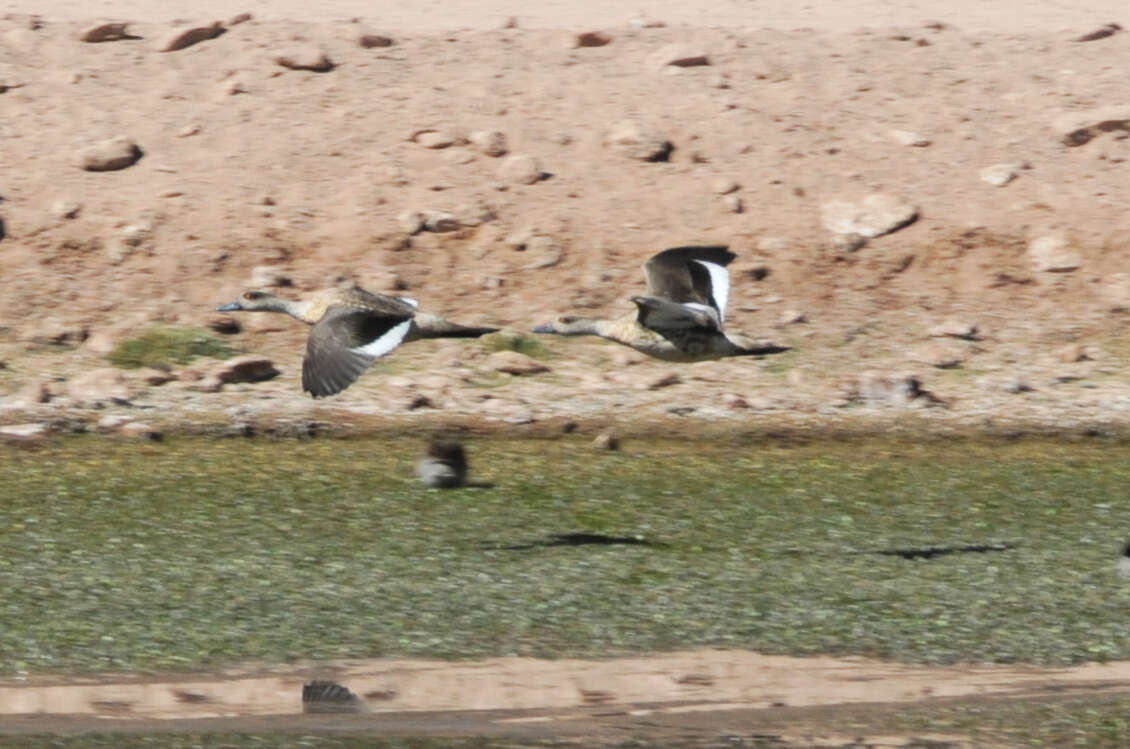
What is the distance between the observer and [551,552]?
10.7 meters

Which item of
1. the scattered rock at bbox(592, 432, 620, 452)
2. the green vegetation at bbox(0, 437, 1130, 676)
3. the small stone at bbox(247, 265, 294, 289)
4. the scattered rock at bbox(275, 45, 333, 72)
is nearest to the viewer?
the green vegetation at bbox(0, 437, 1130, 676)

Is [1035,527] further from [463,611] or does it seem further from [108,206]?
[108,206]

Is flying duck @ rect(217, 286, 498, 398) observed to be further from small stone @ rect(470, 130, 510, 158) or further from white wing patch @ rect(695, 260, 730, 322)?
small stone @ rect(470, 130, 510, 158)

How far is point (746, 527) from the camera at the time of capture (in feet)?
37.3

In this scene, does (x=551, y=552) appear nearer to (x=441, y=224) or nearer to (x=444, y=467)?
(x=444, y=467)

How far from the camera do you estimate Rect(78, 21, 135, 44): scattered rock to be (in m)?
20.5

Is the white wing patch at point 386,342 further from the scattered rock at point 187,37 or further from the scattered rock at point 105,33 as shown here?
the scattered rock at point 105,33

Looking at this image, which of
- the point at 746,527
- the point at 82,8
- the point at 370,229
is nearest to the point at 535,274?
the point at 370,229

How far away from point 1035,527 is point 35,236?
9.22 metres

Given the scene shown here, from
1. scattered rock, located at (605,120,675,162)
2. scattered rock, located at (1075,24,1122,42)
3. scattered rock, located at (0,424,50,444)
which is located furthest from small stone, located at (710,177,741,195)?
scattered rock, located at (0,424,50,444)

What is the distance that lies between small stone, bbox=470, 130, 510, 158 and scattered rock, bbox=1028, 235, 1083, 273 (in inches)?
184

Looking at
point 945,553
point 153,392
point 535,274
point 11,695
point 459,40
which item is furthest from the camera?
point 459,40

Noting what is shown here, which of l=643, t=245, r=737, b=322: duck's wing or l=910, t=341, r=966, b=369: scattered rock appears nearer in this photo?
l=643, t=245, r=737, b=322: duck's wing

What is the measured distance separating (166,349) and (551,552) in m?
5.58
